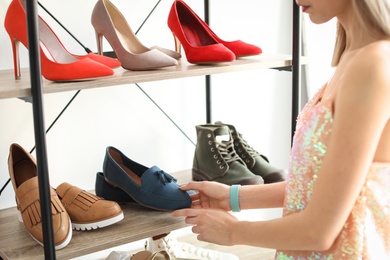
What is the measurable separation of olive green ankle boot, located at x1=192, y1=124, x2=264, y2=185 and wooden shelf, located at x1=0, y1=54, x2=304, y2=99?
10.2 inches

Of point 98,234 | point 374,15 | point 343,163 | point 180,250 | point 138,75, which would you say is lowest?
point 180,250

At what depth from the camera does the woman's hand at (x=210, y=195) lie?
1.62 m

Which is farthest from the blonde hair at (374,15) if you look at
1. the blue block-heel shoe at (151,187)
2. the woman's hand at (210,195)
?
the blue block-heel shoe at (151,187)

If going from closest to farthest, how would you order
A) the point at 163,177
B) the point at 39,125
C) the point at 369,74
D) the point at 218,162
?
the point at 369,74 → the point at 39,125 → the point at 163,177 → the point at 218,162

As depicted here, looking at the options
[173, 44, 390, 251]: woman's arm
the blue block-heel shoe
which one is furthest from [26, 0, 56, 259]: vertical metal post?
[173, 44, 390, 251]: woman's arm

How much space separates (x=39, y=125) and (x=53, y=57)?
1.22 ft

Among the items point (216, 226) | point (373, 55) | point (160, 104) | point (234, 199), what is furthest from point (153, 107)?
point (373, 55)

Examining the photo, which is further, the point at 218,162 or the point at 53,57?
the point at 218,162

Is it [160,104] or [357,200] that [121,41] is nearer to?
[160,104]

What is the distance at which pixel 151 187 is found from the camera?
6.01ft

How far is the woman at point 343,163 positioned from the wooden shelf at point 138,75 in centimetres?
43

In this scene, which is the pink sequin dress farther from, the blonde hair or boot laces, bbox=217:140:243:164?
boot laces, bbox=217:140:243:164

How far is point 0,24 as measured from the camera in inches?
77.6

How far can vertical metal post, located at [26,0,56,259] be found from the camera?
1.46 meters
